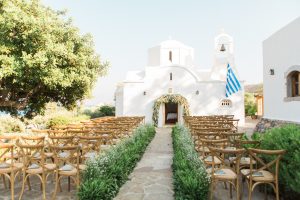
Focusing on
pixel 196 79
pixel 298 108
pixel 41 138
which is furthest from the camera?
pixel 196 79

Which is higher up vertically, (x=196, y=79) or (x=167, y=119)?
(x=196, y=79)

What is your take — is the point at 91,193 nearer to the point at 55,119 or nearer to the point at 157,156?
the point at 157,156

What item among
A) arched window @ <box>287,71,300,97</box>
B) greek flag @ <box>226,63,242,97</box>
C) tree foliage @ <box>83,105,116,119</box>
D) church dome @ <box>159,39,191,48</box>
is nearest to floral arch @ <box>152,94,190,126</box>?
greek flag @ <box>226,63,242,97</box>

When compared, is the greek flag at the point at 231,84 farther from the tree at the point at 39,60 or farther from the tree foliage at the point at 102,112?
the tree foliage at the point at 102,112

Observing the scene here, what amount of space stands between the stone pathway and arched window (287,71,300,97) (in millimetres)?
5404

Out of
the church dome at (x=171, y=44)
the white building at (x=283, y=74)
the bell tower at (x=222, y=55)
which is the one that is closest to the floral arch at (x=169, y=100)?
the bell tower at (x=222, y=55)

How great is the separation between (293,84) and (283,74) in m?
0.62

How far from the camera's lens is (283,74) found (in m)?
11.9

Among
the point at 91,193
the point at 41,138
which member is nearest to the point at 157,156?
the point at 41,138

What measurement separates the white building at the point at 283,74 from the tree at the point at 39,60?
26.4 feet

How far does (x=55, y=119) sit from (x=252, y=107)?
25.2m

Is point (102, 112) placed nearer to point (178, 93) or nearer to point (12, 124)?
point (178, 93)

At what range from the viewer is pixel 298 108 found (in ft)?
35.1

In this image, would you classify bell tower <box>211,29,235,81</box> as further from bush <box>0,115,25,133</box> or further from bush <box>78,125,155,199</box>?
bush <box>78,125,155,199</box>
